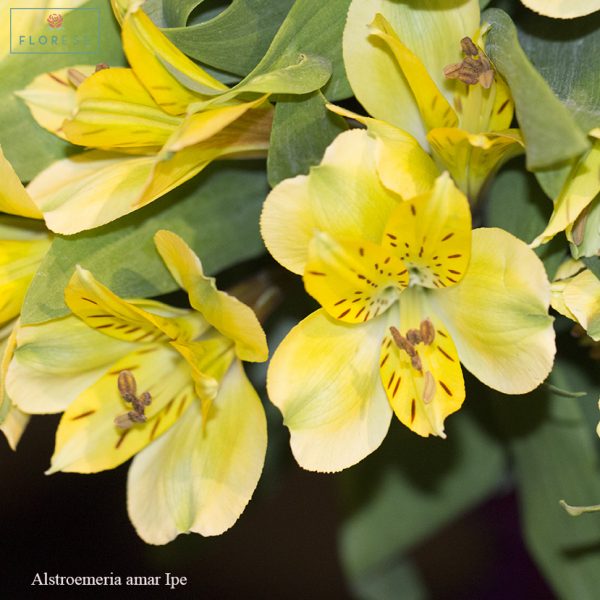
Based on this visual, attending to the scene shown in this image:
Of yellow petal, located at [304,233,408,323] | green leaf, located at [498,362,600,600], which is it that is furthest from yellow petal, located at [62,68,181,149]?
green leaf, located at [498,362,600,600]

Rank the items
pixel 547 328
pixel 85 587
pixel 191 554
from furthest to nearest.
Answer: pixel 85 587
pixel 191 554
pixel 547 328

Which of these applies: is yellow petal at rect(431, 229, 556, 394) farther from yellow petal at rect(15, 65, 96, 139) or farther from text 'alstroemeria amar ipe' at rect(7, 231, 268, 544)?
yellow petal at rect(15, 65, 96, 139)

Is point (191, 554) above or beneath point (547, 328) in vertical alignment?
beneath

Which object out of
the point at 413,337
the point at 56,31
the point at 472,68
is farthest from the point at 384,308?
the point at 56,31

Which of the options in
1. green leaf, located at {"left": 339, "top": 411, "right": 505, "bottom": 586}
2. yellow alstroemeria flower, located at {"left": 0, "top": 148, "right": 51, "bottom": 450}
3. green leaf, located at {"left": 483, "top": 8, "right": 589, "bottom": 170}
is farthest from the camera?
green leaf, located at {"left": 339, "top": 411, "right": 505, "bottom": 586}

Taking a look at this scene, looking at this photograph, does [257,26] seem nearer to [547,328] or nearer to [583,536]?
[547,328]

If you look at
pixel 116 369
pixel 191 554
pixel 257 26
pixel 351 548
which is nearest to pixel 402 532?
pixel 351 548

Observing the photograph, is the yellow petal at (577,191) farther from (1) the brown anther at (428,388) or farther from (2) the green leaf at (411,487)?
(2) the green leaf at (411,487)
